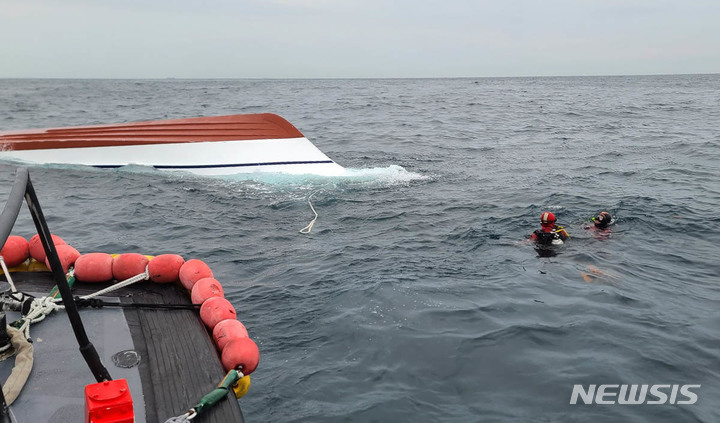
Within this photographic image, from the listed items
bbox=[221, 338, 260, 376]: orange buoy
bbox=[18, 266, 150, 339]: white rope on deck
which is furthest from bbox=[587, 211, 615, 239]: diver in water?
bbox=[18, 266, 150, 339]: white rope on deck

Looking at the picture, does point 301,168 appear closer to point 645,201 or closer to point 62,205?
point 62,205

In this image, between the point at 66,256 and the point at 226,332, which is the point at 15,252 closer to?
the point at 66,256

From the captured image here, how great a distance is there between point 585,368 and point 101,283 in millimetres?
5768

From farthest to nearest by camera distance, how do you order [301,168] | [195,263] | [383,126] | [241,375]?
1. [383,126]
2. [301,168]
3. [195,263]
4. [241,375]

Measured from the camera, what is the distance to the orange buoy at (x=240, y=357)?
493cm

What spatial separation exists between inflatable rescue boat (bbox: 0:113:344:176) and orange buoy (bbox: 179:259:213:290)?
10491 mm

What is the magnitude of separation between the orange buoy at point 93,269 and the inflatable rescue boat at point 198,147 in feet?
34.4

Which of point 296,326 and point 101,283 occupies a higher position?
point 101,283

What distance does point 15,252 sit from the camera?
6.74 meters

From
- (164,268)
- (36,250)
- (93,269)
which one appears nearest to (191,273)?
(164,268)

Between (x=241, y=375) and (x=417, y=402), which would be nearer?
(x=241, y=375)

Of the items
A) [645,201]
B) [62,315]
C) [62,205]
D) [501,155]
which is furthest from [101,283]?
[501,155]

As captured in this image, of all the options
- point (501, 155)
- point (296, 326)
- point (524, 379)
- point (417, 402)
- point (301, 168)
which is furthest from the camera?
point (501, 155)

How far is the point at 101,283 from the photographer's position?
6.63 meters
